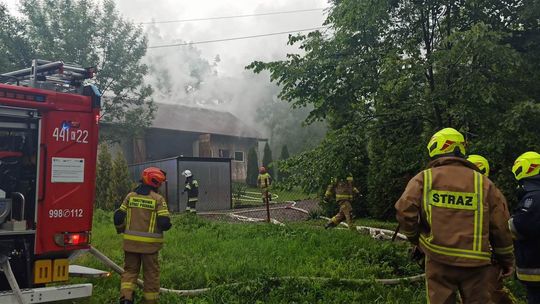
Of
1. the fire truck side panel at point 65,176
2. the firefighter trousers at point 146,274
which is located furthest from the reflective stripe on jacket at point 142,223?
the fire truck side panel at point 65,176

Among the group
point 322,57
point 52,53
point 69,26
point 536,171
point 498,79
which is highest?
point 69,26

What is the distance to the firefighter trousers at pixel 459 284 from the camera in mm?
2992

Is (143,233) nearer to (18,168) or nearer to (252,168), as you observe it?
(18,168)

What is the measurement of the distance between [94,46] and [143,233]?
70.0 ft

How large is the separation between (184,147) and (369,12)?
68.3 ft

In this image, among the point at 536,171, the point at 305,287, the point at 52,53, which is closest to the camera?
the point at 536,171

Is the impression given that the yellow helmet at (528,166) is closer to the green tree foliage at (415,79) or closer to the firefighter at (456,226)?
the firefighter at (456,226)

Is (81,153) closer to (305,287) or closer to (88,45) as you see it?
(305,287)

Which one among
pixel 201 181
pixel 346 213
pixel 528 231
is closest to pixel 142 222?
pixel 528 231

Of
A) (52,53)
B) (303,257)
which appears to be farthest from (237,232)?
(52,53)

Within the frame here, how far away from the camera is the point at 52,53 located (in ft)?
70.3

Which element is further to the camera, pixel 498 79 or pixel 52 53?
pixel 52 53

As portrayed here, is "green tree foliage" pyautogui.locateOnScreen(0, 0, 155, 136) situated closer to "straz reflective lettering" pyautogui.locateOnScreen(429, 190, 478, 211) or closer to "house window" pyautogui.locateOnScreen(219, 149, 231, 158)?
"house window" pyautogui.locateOnScreen(219, 149, 231, 158)

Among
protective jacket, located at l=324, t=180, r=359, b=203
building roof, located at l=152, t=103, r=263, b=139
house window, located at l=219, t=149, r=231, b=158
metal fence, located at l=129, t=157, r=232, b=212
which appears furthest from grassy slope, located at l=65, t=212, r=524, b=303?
house window, located at l=219, t=149, r=231, b=158
